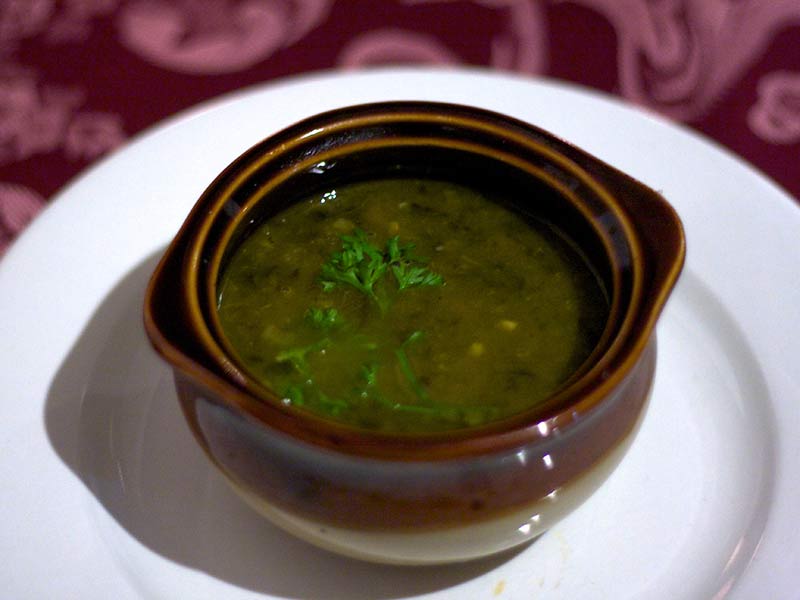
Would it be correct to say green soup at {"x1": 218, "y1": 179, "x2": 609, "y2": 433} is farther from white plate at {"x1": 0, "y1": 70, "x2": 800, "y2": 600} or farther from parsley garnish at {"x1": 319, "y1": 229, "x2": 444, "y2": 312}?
white plate at {"x1": 0, "y1": 70, "x2": 800, "y2": 600}

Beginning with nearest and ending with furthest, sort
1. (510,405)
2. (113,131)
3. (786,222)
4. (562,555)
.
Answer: (510,405)
(562,555)
(786,222)
(113,131)

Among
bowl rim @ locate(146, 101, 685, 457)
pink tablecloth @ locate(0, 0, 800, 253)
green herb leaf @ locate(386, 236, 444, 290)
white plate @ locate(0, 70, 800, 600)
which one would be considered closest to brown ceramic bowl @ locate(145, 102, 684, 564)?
bowl rim @ locate(146, 101, 685, 457)

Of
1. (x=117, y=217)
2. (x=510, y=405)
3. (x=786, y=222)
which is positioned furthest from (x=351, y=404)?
(x=786, y=222)

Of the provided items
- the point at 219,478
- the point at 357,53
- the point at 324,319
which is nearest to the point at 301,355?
the point at 324,319

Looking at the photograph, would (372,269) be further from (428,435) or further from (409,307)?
(428,435)

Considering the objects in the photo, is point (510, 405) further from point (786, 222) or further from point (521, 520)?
point (786, 222)

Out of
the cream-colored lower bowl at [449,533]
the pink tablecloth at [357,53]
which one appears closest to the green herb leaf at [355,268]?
the cream-colored lower bowl at [449,533]
